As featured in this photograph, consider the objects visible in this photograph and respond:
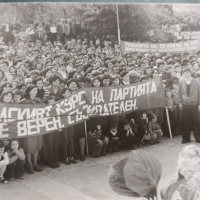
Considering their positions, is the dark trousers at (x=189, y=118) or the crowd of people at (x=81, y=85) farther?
the dark trousers at (x=189, y=118)

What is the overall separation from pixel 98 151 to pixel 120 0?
1465 millimetres

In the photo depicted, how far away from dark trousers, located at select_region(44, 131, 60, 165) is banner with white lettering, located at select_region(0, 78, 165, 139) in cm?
6

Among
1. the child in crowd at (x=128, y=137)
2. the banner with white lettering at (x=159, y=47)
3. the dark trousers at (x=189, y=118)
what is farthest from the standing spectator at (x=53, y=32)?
the dark trousers at (x=189, y=118)

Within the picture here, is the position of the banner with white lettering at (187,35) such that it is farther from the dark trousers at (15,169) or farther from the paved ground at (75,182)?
the dark trousers at (15,169)

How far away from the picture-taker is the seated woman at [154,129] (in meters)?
3.49

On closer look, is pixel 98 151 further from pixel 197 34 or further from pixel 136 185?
pixel 197 34

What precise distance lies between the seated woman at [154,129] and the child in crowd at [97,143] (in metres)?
0.51

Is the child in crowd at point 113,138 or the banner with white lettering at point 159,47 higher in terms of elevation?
the banner with white lettering at point 159,47

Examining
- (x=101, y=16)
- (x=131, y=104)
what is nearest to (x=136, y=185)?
(x=131, y=104)

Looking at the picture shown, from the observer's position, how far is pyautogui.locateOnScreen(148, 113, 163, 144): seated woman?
349cm

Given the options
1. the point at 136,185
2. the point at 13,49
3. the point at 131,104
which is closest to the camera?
the point at 13,49

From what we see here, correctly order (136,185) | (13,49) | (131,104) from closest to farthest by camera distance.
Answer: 1. (13,49)
2. (136,185)
3. (131,104)

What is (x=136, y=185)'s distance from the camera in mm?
3115

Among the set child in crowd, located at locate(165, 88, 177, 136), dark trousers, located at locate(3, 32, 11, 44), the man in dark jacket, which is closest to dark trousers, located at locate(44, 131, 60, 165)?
dark trousers, located at locate(3, 32, 11, 44)
